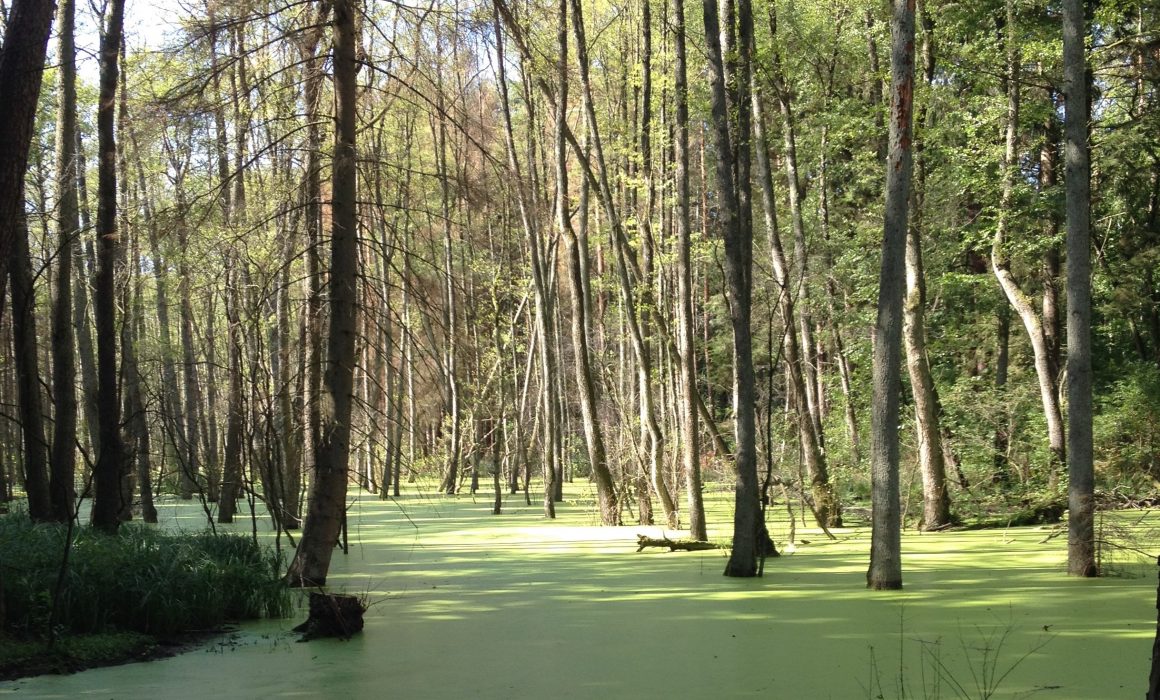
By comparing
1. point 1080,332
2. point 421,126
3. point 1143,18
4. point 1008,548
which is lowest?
point 1008,548

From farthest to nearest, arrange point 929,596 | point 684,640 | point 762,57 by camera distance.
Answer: point 762,57, point 929,596, point 684,640

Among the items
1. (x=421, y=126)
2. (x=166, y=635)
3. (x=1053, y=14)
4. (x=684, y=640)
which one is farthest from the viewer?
(x=421, y=126)

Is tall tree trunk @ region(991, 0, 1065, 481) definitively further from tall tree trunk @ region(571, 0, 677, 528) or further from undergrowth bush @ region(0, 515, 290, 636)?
undergrowth bush @ region(0, 515, 290, 636)

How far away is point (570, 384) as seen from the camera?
27141mm

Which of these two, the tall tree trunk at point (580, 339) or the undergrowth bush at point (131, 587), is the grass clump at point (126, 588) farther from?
the tall tree trunk at point (580, 339)

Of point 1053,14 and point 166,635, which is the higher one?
point 1053,14

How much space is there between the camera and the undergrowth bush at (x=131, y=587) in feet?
19.9

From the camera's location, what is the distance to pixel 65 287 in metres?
10.9

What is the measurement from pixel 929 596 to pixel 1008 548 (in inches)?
147

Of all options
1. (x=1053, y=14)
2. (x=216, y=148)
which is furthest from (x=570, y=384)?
(x=216, y=148)

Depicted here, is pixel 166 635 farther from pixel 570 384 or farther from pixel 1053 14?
pixel 570 384

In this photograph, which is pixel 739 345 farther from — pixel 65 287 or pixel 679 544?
pixel 65 287

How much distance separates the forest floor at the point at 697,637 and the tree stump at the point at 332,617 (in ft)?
0.28

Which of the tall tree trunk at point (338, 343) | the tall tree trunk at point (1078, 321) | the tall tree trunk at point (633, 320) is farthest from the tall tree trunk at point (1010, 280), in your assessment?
the tall tree trunk at point (338, 343)
